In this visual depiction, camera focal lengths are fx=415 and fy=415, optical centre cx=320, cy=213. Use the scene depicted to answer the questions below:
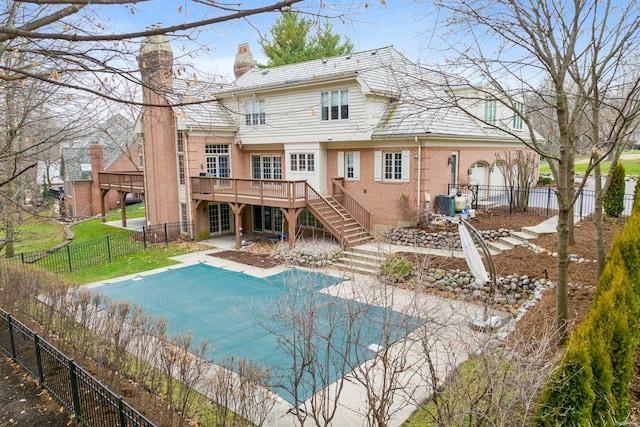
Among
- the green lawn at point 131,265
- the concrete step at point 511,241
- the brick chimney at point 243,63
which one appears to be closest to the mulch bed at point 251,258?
the green lawn at point 131,265

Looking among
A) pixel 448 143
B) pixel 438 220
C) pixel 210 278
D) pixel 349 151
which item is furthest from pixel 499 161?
pixel 210 278

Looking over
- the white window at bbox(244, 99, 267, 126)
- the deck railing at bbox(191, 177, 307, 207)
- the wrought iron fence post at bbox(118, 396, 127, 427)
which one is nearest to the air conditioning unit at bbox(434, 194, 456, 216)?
the deck railing at bbox(191, 177, 307, 207)

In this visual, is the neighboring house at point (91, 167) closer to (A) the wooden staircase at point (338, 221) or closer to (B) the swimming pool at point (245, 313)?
(A) the wooden staircase at point (338, 221)

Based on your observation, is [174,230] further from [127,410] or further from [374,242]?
[127,410]

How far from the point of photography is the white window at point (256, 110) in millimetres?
21047

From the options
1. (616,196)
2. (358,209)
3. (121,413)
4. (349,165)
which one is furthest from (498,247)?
(121,413)

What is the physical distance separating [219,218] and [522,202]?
48.8ft

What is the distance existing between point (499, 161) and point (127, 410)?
64.2 feet

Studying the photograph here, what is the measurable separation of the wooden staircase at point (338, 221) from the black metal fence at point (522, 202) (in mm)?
4369

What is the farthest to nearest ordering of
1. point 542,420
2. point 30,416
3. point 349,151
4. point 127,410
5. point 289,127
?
1. point 289,127
2. point 349,151
3. point 30,416
4. point 127,410
5. point 542,420

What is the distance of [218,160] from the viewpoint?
22.0 metres

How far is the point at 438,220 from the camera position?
54.7 feet

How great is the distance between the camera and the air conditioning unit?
17109 millimetres

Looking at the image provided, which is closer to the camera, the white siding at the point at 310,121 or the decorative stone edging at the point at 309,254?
the decorative stone edging at the point at 309,254
